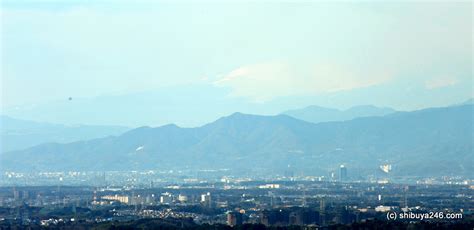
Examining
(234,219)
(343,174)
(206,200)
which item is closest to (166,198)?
(206,200)

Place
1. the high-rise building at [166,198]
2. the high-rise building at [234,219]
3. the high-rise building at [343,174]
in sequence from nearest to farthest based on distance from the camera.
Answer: the high-rise building at [234,219] < the high-rise building at [166,198] < the high-rise building at [343,174]

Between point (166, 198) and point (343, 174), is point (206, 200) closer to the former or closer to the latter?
point (166, 198)

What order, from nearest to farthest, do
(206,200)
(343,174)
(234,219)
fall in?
(234,219) < (206,200) < (343,174)

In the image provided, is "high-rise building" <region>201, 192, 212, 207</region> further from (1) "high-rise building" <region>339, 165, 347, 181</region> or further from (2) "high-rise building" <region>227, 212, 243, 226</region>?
(1) "high-rise building" <region>339, 165, 347, 181</region>

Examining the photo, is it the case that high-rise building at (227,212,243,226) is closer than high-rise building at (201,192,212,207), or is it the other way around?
high-rise building at (227,212,243,226)

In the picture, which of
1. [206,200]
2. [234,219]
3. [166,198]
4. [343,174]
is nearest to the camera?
[234,219]

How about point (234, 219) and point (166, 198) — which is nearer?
point (234, 219)

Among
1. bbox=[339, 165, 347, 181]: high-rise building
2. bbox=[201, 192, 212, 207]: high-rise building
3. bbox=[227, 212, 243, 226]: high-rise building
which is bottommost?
bbox=[227, 212, 243, 226]: high-rise building

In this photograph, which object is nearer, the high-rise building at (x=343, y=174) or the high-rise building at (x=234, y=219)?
the high-rise building at (x=234, y=219)

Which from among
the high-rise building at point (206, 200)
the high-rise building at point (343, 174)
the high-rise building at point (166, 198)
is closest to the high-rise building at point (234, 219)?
the high-rise building at point (206, 200)

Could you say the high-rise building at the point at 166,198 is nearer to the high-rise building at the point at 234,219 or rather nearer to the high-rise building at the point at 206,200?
the high-rise building at the point at 206,200

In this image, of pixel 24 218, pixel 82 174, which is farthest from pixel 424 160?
pixel 24 218

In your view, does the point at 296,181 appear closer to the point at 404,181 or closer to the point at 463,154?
the point at 404,181

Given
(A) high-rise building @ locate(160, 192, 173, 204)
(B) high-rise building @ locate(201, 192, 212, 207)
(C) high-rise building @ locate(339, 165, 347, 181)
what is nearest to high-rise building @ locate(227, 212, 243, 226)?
(B) high-rise building @ locate(201, 192, 212, 207)
